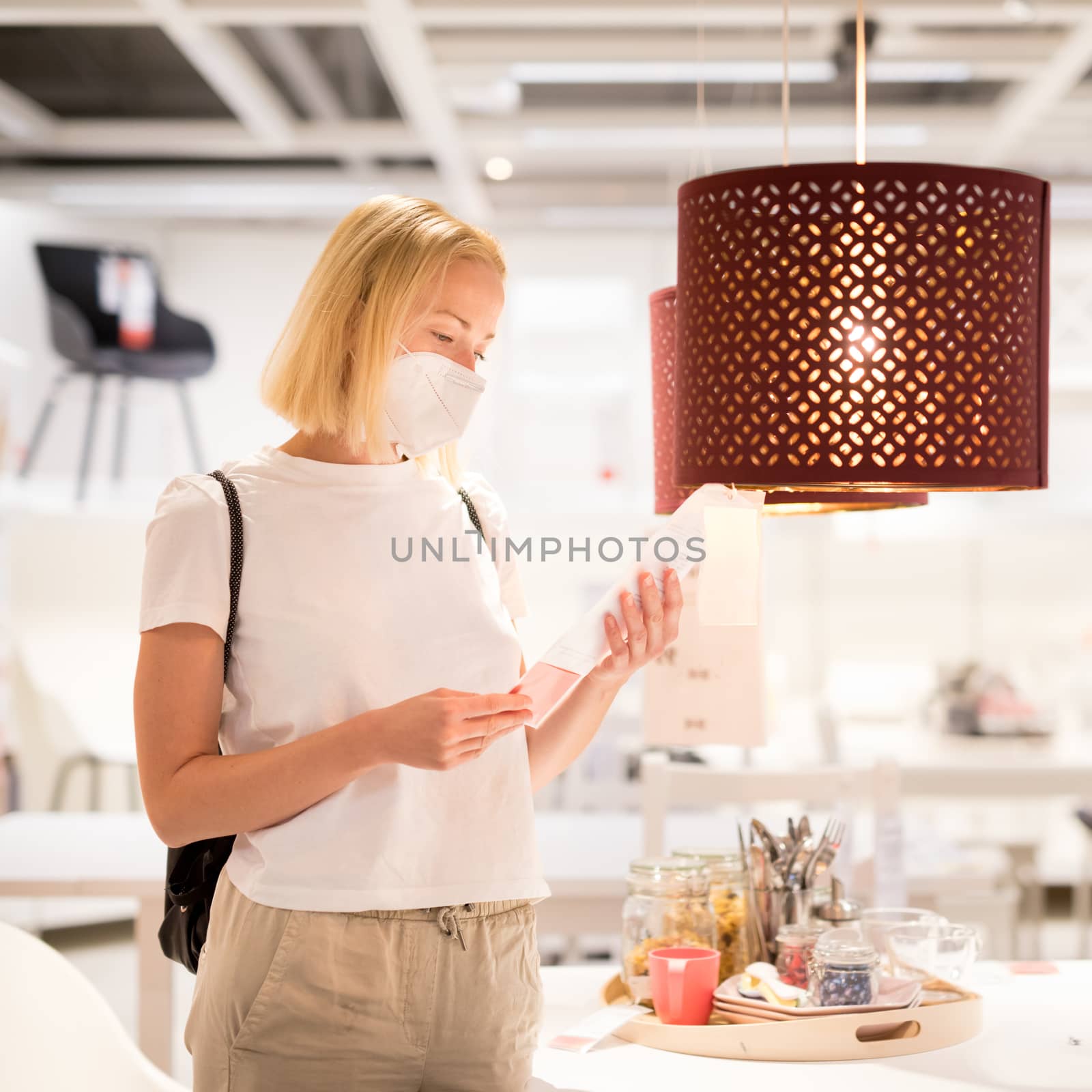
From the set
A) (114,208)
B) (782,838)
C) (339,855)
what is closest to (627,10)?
(782,838)

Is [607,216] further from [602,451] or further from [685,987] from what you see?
[685,987]

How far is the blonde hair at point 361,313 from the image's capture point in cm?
124

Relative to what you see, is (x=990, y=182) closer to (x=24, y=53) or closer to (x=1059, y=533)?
(x=24, y=53)

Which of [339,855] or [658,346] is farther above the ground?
[658,346]

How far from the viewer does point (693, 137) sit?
4941mm

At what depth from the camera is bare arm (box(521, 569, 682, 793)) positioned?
49.9 inches

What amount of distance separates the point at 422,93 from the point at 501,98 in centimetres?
72

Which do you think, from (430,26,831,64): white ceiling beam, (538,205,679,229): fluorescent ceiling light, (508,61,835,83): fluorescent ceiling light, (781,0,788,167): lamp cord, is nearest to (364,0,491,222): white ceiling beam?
(430,26,831,64): white ceiling beam

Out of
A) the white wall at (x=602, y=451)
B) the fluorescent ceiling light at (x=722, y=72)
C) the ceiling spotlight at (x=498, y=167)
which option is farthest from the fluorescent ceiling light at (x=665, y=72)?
the white wall at (x=602, y=451)

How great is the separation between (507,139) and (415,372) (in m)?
4.02

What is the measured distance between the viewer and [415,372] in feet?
4.13

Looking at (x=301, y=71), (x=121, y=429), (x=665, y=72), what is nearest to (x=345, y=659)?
(x=665, y=72)

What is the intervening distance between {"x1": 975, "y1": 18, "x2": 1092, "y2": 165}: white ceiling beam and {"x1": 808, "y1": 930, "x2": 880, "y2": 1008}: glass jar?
10.2 feet

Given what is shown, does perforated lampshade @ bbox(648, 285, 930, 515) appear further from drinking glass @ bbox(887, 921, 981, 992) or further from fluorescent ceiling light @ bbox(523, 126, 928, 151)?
fluorescent ceiling light @ bbox(523, 126, 928, 151)
